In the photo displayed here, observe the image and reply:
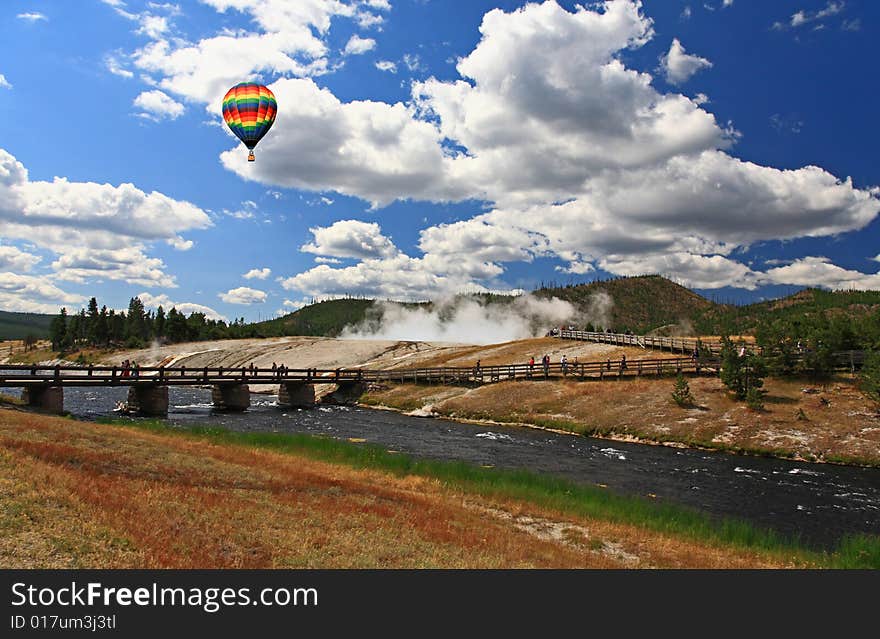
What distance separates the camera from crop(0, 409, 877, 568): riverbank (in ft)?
36.4

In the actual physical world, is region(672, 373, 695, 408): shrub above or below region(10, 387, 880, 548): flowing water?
above

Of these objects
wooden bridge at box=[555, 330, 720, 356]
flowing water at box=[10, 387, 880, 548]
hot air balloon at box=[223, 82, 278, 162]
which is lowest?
flowing water at box=[10, 387, 880, 548]

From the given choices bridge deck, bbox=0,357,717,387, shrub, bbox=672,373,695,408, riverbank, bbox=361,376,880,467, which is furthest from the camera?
bridge deck, bbox=0,357,717,387

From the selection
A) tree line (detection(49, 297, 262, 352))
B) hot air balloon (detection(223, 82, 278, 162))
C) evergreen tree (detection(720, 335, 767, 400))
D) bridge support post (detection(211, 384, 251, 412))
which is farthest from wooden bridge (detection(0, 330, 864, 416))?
tree line (detection(49, 297, 262, 352))

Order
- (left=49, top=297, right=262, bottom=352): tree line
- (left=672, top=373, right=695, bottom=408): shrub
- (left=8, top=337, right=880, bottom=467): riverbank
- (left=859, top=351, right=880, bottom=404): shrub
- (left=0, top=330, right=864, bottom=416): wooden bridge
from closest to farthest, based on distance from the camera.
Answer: (left=8, top=337, right=880, bottom=467): riverbank → (left=859, top=351, right=880, bottom=404): shrub → (left=0, top=330, right=864, bottom=416): wooden bridge → (left=672, top=373, right=695, bottom=408): shrub → (left=49, top=297, right=262, bottom=352): tree line

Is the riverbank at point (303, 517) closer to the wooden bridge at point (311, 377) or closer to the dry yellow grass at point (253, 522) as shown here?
the dry yellow grass at point (253, 522)

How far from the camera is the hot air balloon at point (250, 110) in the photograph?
48531 mm

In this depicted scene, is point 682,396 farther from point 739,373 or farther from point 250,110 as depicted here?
point 250,110

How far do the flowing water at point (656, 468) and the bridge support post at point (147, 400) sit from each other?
2004mm

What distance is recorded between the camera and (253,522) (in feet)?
44.2

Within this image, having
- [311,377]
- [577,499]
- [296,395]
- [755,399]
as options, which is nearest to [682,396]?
[755,399]

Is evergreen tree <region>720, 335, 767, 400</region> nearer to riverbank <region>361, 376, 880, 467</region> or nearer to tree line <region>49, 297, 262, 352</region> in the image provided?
riverbank <region>361, 376, 880, 467</region>

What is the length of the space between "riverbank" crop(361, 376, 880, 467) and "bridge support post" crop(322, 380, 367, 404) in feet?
31.2
